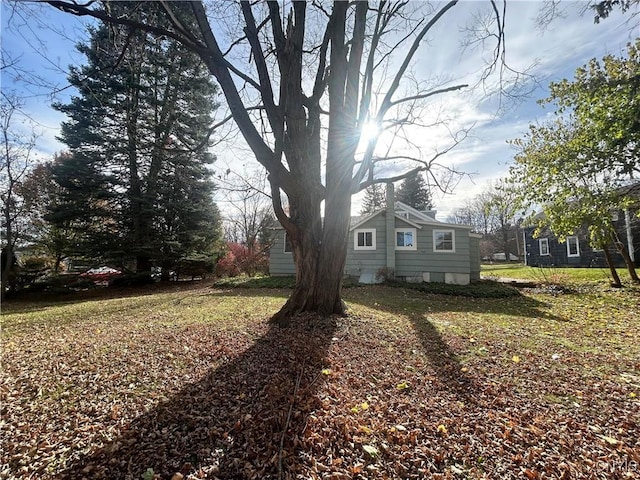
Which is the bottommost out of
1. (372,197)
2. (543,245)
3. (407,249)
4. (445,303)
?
(445,303)

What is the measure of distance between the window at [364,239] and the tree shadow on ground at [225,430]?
10.6 m

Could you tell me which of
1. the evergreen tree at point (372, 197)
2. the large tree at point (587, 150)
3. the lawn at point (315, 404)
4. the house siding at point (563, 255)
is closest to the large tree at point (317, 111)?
the lawn at point (315, 404)

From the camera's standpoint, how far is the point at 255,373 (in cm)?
298

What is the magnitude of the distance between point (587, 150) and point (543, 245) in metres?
14.3

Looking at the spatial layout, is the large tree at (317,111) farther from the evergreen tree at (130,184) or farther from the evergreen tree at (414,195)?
the evergreen tree at (414,195)

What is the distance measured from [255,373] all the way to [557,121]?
13.3m

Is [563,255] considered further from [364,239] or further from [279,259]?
[279,259]

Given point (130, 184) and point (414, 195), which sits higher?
point (414, 195)

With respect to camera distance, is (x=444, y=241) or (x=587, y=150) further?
(x=444, y=241)

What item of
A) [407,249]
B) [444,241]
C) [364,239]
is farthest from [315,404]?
[444,241]

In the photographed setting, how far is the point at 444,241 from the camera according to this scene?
13016 mm

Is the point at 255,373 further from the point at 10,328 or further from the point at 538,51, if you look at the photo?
the point at 538,51

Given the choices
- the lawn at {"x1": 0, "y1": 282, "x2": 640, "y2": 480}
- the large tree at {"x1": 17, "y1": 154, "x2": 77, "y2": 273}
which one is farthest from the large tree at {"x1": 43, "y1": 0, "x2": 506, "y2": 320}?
the large tree at {"x1": 17, "y1": 154, "x2": 77, "y2": 273}

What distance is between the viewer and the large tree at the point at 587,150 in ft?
25.4
